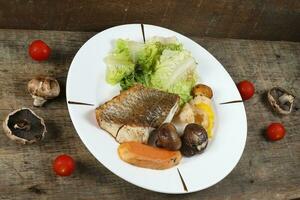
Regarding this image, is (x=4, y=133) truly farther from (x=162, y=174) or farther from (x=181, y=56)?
(x=181, y=56)

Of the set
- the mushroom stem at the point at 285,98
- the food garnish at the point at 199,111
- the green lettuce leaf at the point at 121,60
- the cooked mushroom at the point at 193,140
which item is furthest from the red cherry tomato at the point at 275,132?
the green lettuce leaf at the point at 121,60

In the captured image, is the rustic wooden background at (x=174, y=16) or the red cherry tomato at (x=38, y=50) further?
the rustic wooden background at (x=174, y=16)

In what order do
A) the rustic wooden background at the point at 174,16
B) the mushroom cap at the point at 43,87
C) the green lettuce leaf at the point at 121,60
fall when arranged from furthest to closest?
the rustic wooden background at the point at 174,16
the green lettuce leaf at the point at 121,60
the mushroom cap at the point at 43,87

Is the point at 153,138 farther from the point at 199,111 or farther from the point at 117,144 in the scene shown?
the point at 199,111

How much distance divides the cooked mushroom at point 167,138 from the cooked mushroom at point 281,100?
2.15 ft

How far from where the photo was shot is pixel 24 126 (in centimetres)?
170

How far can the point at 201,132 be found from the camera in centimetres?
179

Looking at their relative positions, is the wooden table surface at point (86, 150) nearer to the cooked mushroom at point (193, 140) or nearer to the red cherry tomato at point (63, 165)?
the red cherry tomato at point (63, 165)

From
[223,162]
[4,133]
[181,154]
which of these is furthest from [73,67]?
[223,162]

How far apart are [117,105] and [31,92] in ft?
1.07

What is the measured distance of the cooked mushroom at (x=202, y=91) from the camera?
201cm

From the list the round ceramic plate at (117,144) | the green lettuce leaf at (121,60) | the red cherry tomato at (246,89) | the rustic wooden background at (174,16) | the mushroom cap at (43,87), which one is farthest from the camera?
the red cherry tomato at (246,89)

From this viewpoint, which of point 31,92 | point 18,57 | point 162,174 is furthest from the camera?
point 18,57

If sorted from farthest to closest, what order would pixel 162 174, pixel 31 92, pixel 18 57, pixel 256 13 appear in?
pixel 256 13
pixel 18 57
pixel 31 92
pixel 162 174
